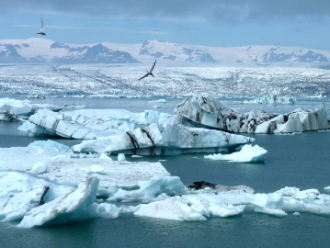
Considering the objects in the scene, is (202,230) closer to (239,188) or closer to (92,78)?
(239,188)

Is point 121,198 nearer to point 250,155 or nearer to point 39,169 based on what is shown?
point 39,169

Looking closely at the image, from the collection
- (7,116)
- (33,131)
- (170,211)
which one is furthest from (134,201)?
(7,116)

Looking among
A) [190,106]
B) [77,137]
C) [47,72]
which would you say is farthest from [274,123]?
[47,72]

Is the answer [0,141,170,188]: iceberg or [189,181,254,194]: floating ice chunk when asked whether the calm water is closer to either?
[189,181,254,194]: floating ice chunk

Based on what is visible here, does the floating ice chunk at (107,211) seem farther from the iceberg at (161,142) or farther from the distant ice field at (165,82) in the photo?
the distant ice field at (165,82)

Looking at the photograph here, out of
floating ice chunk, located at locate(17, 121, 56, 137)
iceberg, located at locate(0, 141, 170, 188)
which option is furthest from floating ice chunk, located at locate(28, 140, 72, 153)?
floating ice chunk, located at locate(17, 121, 56, 137)

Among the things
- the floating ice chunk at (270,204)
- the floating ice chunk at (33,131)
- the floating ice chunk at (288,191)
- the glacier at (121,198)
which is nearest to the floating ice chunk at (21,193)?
the glacier at (121,198)

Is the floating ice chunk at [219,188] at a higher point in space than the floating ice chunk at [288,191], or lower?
lower
